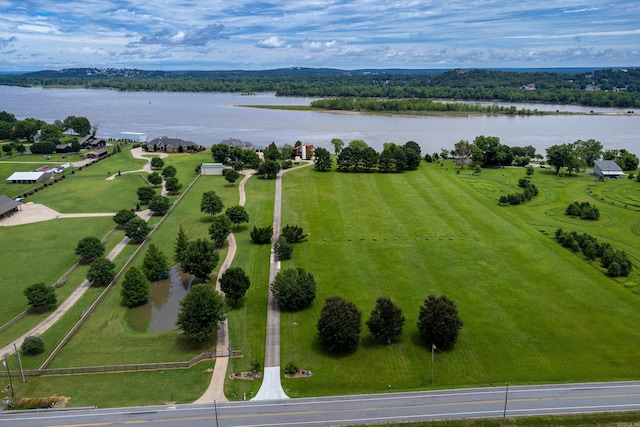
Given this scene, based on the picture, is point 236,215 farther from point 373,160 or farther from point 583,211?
point 583,211

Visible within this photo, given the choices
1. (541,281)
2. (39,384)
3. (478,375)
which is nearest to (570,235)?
(541,281)

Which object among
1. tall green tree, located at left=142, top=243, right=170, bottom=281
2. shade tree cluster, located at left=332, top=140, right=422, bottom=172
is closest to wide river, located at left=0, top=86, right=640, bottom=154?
shade tree cluster, located at left=332, top=140, right=422, bottom=172

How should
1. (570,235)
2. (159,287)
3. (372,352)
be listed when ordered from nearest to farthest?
(372,352) < (159,287) < (570,235)

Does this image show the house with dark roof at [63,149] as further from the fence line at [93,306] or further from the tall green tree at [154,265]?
the tall green tree at [154,265]

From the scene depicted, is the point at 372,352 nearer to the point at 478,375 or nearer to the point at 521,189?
the point at 478,375

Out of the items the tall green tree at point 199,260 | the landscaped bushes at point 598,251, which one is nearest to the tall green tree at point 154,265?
the tall green tree at point 199,260

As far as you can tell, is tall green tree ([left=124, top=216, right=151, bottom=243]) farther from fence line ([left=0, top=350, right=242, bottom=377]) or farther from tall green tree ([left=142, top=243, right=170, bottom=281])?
fence line ([left=0, top=350, right=242, bottom=377])
